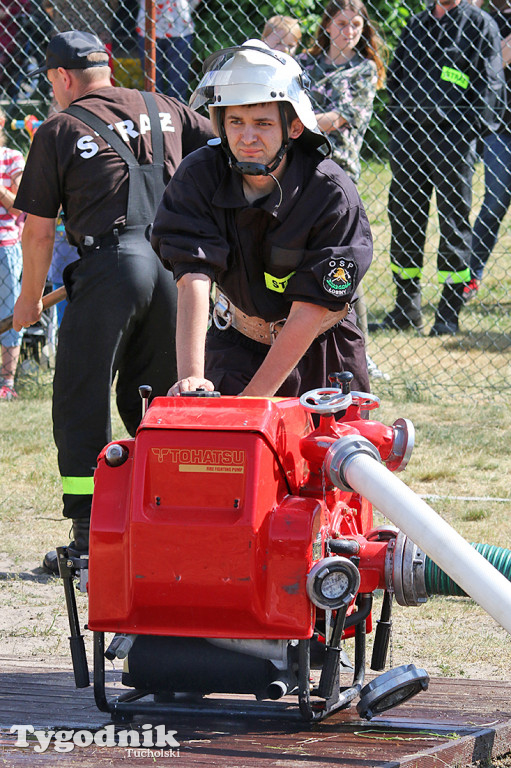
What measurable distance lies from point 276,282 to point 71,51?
1.93 meters

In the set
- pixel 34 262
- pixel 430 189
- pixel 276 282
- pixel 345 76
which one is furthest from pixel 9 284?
pixel 276 282

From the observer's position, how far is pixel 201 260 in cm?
303

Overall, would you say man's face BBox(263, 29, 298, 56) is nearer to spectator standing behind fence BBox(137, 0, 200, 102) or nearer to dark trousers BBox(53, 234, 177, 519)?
spectator standing behind fence BBox(137, 0, 200, 102)

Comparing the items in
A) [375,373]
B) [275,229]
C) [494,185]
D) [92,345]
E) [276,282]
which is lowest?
[375,373]

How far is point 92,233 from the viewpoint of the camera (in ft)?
14.8

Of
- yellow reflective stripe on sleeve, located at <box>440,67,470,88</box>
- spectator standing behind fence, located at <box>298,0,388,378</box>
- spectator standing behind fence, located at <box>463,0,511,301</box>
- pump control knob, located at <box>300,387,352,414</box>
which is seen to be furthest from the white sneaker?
pump control knob, located at <box>300,387,352,414</box>

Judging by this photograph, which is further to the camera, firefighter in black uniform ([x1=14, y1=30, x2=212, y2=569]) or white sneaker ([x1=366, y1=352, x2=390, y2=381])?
white sneaker ([x1=366, y1=352, x2=390, y2=381])

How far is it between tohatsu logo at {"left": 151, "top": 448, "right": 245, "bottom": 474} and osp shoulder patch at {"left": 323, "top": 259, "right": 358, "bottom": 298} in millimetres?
737

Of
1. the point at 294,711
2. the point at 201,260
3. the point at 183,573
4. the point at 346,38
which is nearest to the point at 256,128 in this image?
the point at 201,260

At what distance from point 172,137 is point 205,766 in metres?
2.82

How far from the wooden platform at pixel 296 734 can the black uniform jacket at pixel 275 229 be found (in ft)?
3.59

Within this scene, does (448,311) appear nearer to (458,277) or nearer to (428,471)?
(458,277)

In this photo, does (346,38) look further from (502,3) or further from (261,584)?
(261,584)

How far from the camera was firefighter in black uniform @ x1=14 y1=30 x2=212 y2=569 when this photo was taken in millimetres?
4426
